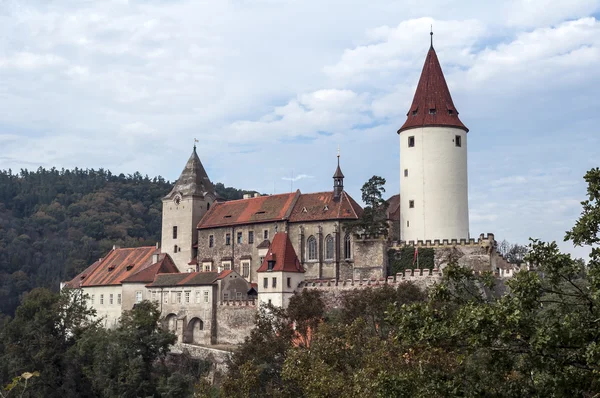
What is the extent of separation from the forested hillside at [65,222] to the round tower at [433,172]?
67.5m

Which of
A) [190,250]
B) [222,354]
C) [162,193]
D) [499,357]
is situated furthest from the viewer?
[162,193]

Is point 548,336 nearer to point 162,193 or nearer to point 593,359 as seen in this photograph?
point 593,359

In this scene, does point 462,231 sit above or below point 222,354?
above

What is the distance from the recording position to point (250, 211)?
226ft

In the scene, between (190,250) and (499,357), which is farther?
(190,250)

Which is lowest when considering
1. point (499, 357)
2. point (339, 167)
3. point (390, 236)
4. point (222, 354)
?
point (222, 354)

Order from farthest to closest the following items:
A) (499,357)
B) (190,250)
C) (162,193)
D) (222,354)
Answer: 1. (162,193)
2. (190,250)
3. (222,354)
4. (499,357)

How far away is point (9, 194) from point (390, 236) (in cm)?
13648

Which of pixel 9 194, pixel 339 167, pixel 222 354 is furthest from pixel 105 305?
pixel 9 194

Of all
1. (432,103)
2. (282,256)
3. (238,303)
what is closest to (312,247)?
(282,256)

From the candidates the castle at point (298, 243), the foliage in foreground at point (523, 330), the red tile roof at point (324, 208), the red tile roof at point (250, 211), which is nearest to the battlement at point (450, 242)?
the castle at point (298, 243)

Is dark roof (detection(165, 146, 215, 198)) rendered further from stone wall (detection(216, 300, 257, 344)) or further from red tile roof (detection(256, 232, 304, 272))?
stone wall (detection(216, 300, 257, 344))

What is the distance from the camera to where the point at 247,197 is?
72.9 meters

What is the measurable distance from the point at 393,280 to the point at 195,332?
17.3m
